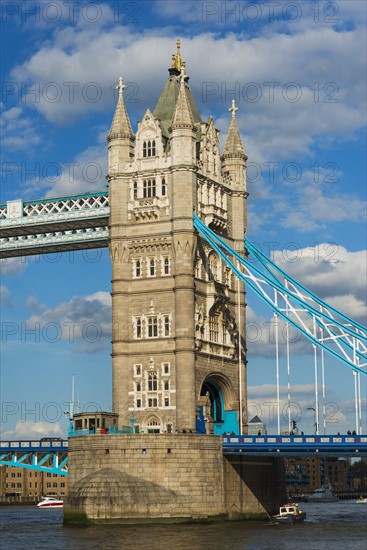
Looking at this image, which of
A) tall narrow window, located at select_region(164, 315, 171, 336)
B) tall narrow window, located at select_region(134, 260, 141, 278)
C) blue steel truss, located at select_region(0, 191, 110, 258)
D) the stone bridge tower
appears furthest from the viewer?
blue steel truss, located at select_region(0, 191, 110, 258)

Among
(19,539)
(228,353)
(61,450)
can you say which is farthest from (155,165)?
(19,539)

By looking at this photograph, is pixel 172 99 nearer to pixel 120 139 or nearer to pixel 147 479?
pixel 120 139

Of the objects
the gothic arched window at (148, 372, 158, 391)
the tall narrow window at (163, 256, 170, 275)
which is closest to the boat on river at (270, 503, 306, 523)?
the gothic arched window at (148, 372, 158, 391)

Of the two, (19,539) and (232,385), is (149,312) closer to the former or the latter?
(232,385)

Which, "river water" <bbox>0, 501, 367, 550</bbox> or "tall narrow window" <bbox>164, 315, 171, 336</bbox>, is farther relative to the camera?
"tall narrow window" <bbox>164, 315, 171, 336</bbox>

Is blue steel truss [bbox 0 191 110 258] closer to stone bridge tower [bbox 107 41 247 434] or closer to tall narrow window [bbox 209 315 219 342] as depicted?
stone bridge tower [bbox 107 41 247 434]

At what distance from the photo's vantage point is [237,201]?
106m

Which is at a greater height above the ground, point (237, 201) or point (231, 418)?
point (237, 201)

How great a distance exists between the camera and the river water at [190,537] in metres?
71.2

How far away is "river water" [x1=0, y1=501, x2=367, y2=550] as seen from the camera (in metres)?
71.2

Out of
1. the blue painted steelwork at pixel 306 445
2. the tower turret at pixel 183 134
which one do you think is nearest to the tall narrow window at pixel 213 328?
the blue painted steelwork at pixel 306 445

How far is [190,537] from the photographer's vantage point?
75.4 m

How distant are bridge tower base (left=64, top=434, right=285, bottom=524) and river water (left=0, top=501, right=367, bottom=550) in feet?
4.72

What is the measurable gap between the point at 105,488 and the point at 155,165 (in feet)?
102
